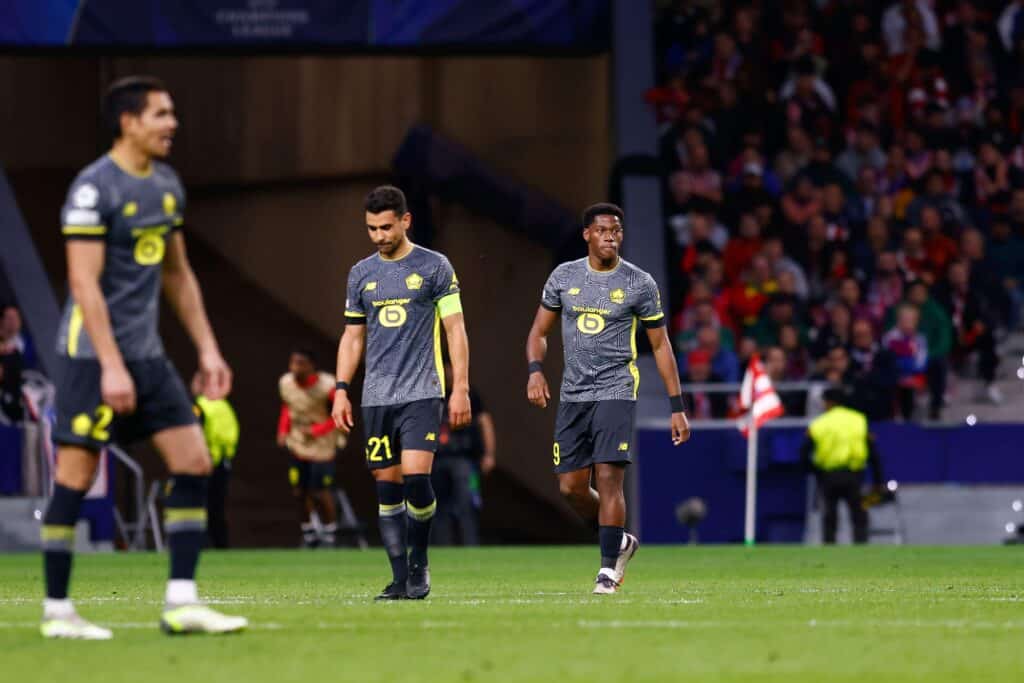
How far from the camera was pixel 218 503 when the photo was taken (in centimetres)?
2438

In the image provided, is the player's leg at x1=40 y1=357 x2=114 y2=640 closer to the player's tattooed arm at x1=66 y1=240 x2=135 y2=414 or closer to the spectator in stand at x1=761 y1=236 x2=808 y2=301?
the player's tattooed arm at x1=66 y1=240 x2=135 y2=414

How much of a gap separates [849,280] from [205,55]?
8.39 m

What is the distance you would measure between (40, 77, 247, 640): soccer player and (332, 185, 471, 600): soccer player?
9.96 feet

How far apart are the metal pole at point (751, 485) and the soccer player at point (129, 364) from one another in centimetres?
1605

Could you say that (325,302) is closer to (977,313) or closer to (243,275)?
(243,275)

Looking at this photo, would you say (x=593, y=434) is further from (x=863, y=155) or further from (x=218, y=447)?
(x=863, y=155)

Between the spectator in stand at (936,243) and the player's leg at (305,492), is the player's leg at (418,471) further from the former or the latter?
the spectator in stand at (936,243)

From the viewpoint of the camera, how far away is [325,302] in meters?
33.7

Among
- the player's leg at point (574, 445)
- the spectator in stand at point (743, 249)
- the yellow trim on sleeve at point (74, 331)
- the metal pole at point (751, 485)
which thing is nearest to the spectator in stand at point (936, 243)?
the spectator in stand at point (743, 249)

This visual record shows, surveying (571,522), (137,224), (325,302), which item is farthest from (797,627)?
(325,302)

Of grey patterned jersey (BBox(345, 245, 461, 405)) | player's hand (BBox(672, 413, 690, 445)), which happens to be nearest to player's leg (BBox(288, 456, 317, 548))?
player's hand (BBox(672, 413, 690, 445))

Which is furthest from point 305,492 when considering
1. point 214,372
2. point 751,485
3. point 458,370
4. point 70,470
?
point 214,372

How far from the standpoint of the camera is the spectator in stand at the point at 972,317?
1027 inches

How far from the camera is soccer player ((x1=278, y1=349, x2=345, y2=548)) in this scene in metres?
24.5
